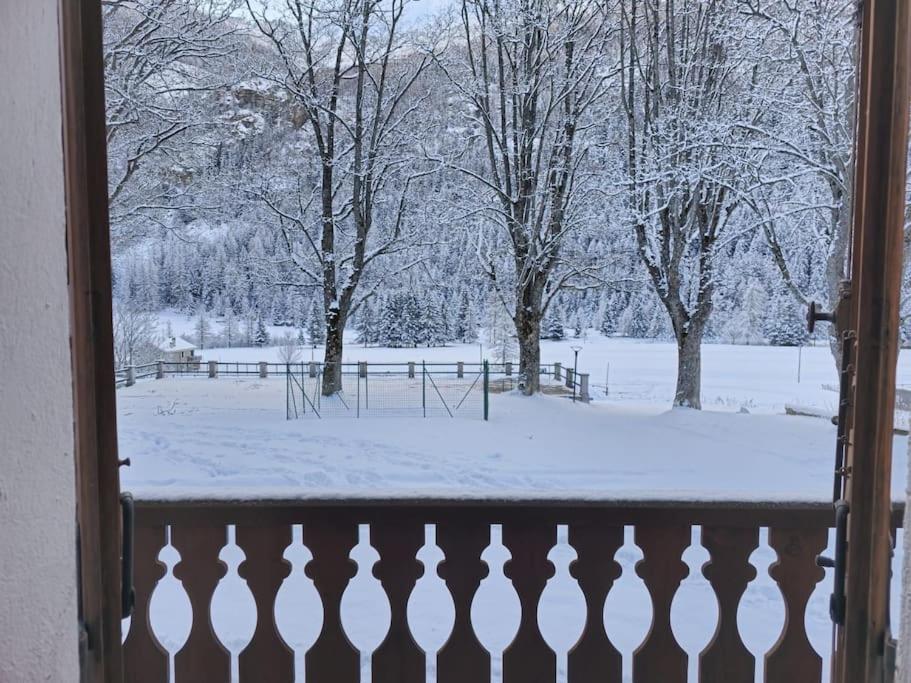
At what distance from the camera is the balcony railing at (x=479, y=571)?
146 cm

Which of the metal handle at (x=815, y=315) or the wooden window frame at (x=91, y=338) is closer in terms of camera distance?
the wooden window frame at (x=91, y=338)

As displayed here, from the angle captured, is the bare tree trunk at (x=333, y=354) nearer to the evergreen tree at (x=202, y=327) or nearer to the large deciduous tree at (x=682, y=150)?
the evergreen tree at (x=202, y=327)

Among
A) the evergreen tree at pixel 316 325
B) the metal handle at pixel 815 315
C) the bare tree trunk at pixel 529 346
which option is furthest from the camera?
the evergreen tree at pixel 316 325

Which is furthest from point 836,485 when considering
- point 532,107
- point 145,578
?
point 532,107

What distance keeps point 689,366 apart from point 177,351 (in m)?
9.73

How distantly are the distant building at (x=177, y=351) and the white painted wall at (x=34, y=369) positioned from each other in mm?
12584

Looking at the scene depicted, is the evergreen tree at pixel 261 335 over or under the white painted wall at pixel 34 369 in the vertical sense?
under

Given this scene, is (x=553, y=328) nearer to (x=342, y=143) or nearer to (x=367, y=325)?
(x=367, y=325)

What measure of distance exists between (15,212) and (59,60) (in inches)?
8.8

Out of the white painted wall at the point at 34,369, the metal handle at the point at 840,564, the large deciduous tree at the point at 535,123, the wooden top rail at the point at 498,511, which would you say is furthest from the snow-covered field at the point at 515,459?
the large deciduous tree at the point at 535,123

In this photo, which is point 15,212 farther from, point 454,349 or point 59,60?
point 454,349

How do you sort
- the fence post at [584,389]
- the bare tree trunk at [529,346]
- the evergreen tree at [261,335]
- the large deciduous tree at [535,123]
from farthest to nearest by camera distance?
the evergreen tree at [261,335]
the fence post at [584,389]
the bare tree trunk at [529,346]
the large deciduous tree at [535,123]

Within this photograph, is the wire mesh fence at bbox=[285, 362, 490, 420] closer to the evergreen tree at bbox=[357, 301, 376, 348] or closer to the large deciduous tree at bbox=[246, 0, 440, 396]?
the large deciduous tree at bbox=[246, 0, 440, 396]

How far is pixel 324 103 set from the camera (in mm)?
10695
